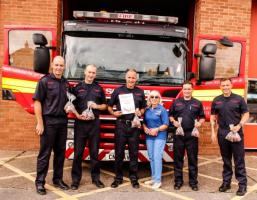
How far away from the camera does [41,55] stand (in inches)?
242

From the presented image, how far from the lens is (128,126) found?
6.01m

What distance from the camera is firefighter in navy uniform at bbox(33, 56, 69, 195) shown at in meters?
5.62

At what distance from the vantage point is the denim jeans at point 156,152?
611 centimetres

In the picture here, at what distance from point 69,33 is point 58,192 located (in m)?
2.51

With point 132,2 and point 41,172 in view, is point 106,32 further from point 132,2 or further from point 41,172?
point 132,2

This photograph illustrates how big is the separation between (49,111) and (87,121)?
0.58 m

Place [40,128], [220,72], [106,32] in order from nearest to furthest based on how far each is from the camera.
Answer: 1. [40,128]
2. [106,32]
3. [220,72]

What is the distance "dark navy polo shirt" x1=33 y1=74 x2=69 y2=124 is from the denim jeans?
4.67ft

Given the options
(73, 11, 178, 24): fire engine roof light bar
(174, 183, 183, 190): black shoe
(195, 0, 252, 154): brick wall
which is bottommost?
(174, 183, 183, 190): black shoe

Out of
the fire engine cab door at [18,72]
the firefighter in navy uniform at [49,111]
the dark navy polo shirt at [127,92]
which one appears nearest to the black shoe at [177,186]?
the dark navy polo shirt at [127,92]

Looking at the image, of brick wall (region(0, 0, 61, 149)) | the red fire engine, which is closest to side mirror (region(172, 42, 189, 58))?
the red fire engine

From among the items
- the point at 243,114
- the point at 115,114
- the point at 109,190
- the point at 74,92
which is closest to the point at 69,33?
the point at 74,92

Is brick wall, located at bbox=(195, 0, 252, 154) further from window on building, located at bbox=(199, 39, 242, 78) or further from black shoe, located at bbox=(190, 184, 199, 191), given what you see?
black shoe, located at bbox=(190, 184, 199, 191)

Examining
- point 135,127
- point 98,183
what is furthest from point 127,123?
point 98,183
